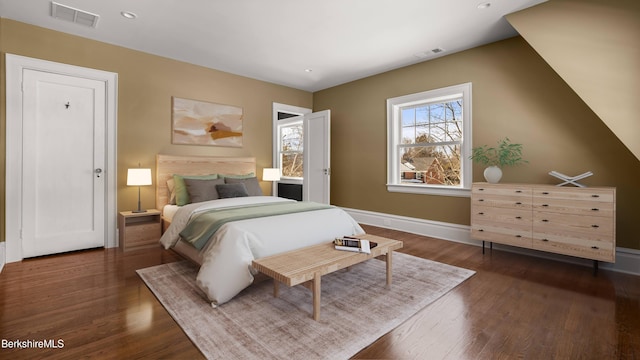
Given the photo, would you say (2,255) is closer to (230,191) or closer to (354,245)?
(230,191)

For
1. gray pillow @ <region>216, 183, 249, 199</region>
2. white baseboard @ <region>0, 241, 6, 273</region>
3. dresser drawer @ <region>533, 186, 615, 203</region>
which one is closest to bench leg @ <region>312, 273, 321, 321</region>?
gray pillow @ <region>216, 183, 249, 199</region>

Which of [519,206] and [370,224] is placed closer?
[519,206]

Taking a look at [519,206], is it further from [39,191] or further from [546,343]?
[39,191]

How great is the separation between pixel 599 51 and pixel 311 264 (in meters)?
3.15

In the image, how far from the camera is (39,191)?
3.39 m

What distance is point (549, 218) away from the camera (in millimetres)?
3047

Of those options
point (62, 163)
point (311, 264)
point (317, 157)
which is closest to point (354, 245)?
point (311, 264)

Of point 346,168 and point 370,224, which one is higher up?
point 346,168

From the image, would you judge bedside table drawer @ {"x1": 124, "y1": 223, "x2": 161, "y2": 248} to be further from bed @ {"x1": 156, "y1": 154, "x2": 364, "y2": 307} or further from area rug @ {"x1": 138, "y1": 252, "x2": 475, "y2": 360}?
area rug @ {"x1": 138, "y1": 252, "x2": 475, "y2": 360}

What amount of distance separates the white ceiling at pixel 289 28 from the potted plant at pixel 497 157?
1.33 metres

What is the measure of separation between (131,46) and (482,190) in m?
4.83

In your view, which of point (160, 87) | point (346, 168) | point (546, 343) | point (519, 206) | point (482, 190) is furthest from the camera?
point (346, 168)

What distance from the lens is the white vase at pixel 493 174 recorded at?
353cm

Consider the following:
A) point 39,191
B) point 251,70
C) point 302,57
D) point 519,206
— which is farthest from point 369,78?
point 39,191
